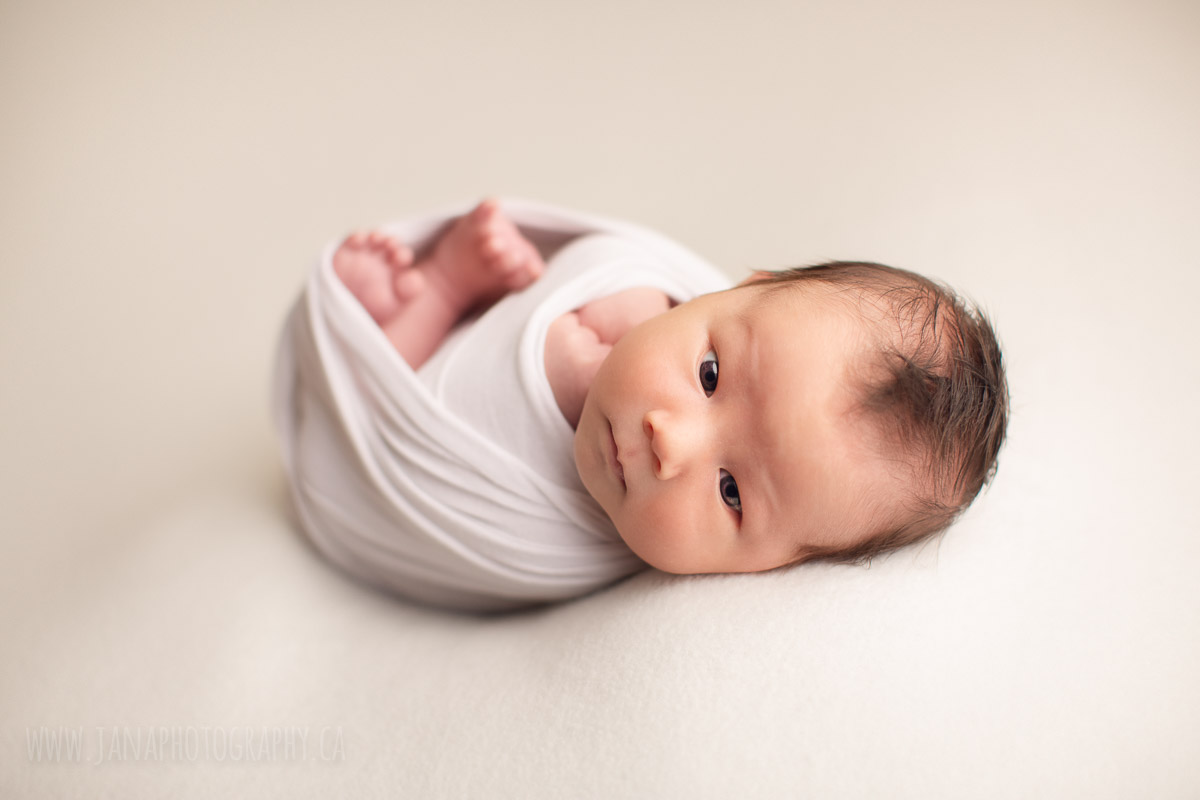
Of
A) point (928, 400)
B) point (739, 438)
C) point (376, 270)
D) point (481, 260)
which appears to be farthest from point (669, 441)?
point (376, 270)

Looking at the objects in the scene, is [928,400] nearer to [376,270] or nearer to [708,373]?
[708,373]

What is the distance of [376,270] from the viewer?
4.60 ft

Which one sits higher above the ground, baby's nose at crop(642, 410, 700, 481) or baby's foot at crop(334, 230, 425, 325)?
baby's foot at crop(334, 230, 425, 325)

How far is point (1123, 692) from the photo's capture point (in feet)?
3.00

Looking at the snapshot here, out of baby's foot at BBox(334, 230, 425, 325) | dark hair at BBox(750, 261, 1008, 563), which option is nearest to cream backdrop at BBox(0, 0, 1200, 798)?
dark hair at BBox(750, 261, 1008, 563)

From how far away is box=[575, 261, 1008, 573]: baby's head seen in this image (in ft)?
3.17

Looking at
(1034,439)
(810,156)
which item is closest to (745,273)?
(810,156)

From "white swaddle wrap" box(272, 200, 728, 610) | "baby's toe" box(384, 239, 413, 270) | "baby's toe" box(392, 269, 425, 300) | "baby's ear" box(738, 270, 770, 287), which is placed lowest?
"white swaddle wrap" box(272, 200, 728, 610)

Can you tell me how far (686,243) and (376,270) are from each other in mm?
902

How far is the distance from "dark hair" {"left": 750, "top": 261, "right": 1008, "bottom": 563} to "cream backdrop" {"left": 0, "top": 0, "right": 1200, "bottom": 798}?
0.06m

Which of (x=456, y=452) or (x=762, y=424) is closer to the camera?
(x=762, y=424)

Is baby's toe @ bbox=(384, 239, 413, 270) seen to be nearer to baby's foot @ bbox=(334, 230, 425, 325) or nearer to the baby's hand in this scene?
baby's foot @ bbox=(334, 230, 425, 325)

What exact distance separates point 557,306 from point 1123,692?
912mm

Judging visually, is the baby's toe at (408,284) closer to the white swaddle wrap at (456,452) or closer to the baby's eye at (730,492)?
the white swaddle wrap at (456,452)
